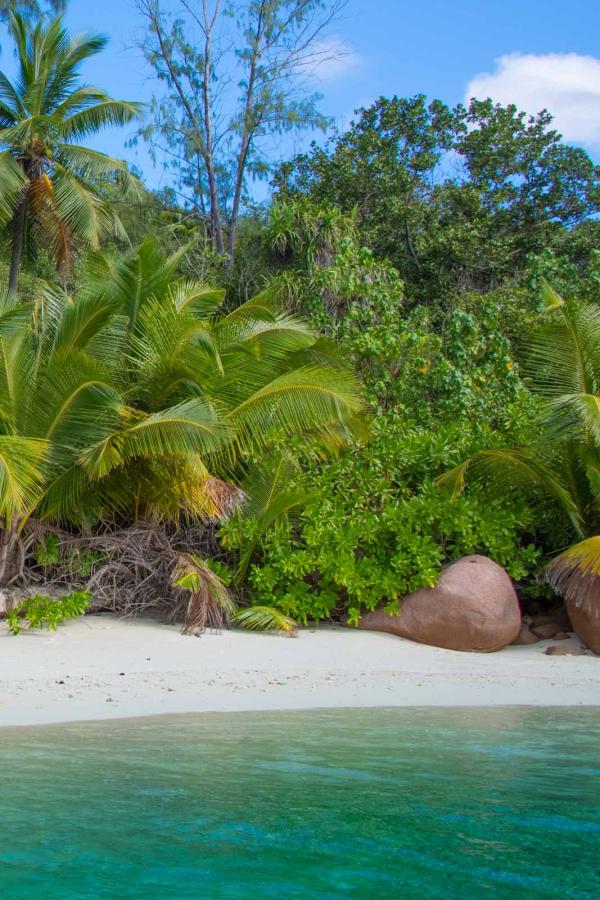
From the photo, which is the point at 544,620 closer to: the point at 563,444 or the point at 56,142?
the point at 563,444

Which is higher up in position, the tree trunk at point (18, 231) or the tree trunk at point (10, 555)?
the tree trunk at point (18, 231)

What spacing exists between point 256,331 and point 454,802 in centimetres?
799

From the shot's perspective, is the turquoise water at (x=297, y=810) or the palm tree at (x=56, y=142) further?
the palm tree at (x=56, y=142)

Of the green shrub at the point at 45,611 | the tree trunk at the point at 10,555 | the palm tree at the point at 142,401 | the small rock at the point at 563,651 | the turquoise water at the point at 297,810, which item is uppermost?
the palm tree at the point at 142,401

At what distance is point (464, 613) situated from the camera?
36.9 feet

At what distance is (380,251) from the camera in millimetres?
23484

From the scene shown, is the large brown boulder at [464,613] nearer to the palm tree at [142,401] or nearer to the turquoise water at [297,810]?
the palm tree at [142,401]

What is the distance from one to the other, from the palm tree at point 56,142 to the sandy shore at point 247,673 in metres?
12.6

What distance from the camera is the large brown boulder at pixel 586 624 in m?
11.2

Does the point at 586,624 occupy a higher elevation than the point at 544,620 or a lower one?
higher

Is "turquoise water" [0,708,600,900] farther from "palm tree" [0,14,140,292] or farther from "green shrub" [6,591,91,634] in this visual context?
"palm tree" [0,14,140,292]

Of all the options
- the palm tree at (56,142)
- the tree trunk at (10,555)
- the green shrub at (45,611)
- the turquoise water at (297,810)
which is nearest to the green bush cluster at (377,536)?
the green shrub at (45,611)

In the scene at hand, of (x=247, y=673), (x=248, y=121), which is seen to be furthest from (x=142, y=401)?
(x=248, y=121)

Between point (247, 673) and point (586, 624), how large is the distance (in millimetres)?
4004
